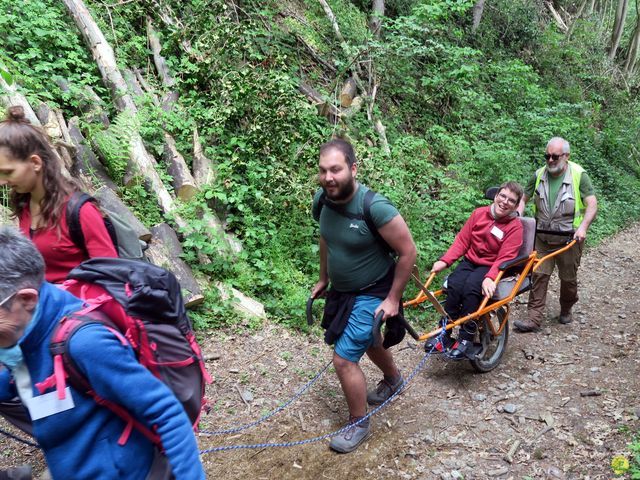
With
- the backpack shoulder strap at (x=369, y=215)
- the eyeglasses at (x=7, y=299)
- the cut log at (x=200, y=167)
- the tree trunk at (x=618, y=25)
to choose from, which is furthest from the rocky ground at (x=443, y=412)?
the tree trunk at (x=618, y=25)

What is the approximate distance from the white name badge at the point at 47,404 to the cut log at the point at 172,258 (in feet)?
11.8

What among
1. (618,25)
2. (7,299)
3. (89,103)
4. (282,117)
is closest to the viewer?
(7,299)

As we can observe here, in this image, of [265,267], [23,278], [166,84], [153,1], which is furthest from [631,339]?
[153,1]

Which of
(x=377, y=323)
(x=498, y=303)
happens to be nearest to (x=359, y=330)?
(x=377, y=323)

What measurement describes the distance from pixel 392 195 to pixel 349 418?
3.87 metres

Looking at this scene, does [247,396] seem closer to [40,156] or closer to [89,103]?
[40,156]

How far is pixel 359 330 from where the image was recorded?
3846mm

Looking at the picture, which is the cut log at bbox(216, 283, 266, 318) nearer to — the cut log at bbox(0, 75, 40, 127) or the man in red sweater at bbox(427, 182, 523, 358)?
the man in red sweater at bbox(427, 182, 523, 358)

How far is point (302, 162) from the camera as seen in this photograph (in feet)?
24.7

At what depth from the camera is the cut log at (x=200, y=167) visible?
21.9 ft

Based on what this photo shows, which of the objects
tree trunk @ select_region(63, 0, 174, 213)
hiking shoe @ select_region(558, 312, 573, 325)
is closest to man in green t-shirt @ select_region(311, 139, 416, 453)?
tree trunk @ select_region(63, 0, 174, 213)

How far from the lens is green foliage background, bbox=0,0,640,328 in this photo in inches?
248

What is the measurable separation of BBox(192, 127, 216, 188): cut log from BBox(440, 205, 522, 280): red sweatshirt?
3.39m

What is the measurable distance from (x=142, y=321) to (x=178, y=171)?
4.94 meters
